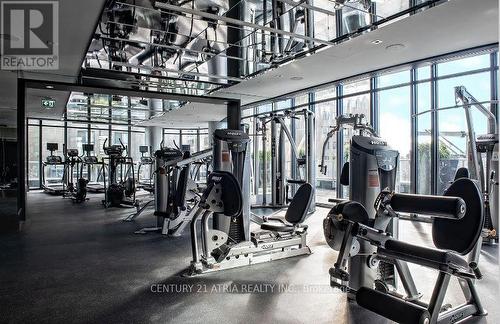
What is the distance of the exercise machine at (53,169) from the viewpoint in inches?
453

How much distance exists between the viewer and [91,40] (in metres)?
4.81

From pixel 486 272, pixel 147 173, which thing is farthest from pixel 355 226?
Answer: pixel 147 173

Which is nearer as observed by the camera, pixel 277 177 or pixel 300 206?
pixel 300 206

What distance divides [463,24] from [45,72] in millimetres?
7061

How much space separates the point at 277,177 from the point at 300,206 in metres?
3.93

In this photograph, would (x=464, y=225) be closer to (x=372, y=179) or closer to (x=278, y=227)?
(x=372, y=179)

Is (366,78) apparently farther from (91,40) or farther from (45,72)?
(45,72)

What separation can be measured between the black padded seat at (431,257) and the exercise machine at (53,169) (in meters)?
11.4

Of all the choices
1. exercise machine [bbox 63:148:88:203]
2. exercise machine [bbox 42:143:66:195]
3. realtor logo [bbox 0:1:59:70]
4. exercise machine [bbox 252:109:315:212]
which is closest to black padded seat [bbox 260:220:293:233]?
exercise machine [bbox 252:109:315:212]

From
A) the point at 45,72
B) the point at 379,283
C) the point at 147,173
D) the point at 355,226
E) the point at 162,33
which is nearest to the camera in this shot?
the point at 355,226

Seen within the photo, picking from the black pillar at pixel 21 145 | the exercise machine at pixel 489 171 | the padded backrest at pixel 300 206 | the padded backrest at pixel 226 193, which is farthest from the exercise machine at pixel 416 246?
the black pillar at pixel 21 145

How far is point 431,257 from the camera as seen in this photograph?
1.85 m

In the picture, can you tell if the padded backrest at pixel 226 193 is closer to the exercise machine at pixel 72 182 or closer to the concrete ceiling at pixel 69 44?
the concrete ceiling at pixel 69 44

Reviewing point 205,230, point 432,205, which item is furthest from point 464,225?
point 205,230
